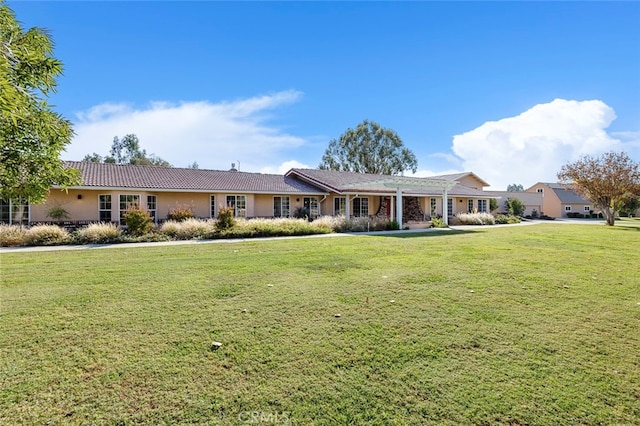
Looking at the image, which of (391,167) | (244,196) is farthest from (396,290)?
(391,167)

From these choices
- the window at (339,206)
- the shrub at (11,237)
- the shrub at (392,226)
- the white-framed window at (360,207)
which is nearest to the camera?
the shrub at (11,237)

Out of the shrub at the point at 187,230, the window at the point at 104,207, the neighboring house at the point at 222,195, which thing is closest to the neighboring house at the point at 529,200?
the neighboring house at the point at 222,195

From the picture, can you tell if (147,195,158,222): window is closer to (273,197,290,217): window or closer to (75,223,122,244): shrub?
(75,223,122,244): shrub

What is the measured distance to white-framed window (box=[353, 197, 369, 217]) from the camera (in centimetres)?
2516

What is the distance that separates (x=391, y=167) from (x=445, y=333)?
49.5 m

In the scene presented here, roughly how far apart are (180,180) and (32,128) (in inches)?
689

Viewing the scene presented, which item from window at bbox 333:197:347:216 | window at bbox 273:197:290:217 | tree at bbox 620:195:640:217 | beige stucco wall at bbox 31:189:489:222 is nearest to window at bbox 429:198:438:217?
beige stucco wall at bbox 31:189:489:222

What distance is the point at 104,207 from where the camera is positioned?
58.4ft

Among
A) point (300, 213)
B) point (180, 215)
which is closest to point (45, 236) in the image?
point (180, 215)

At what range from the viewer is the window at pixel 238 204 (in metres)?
21.1

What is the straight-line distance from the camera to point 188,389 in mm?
2893

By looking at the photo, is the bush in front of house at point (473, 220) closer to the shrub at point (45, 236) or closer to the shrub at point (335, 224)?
the shrub at point (335, 224)

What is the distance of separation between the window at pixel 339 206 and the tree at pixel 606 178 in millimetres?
22128

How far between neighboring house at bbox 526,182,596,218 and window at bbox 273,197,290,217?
45173 mm
